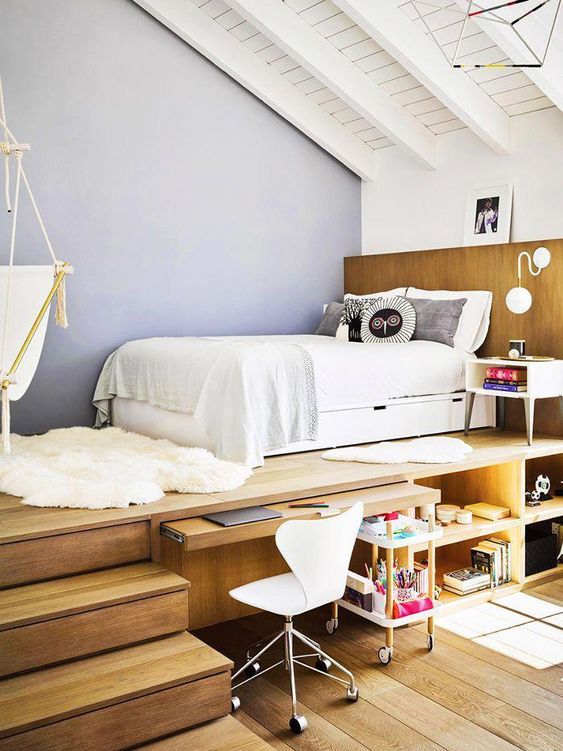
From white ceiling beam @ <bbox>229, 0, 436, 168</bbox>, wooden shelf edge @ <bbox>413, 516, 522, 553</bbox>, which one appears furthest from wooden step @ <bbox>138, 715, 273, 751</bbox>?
white ceiling beam @ <bbox>229, 0, 436, 168</bbox>

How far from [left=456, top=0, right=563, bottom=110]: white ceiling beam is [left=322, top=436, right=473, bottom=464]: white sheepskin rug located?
1.91 meters

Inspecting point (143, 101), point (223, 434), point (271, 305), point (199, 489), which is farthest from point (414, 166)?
point (199, 489)

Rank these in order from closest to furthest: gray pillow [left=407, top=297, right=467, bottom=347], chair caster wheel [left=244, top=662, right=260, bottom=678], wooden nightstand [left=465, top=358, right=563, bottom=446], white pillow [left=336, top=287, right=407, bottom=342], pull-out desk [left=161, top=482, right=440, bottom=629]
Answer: chair caster wheel [left=244, top=662, right=260, bottom=678] < pull-out desk [left=161, top=482, right=440, bottom=629] < wooden nightstand [left=465, top=358, right=563, bottom=446] < gray pillow [left=407, top=297, right=467, bottom=347] < white pillow [left=336, top=287, right=407, bottom=342]

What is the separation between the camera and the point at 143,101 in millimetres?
4828

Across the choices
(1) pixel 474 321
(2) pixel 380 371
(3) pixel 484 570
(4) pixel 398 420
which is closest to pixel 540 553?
(3) pixel 484 570

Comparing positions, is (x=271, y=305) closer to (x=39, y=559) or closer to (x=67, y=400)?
(x=67, y=400)

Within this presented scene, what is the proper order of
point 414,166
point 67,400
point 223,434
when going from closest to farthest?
point 223,434 → point 67,400 → point 414,166

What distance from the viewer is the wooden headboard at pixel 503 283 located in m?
4.38

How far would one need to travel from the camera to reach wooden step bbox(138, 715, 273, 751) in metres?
2.18

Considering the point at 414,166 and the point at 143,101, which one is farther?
the point at 414,166

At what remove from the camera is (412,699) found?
264cm

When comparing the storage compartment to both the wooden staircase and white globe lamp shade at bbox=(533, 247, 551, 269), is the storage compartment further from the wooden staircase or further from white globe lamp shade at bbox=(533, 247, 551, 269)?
Answer: the wooden staircase

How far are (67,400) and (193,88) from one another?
86.4 inches

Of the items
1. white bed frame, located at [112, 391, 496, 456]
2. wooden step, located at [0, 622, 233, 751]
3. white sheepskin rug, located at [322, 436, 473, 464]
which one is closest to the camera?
wooden step, located at [0, 622, 233, 751]
